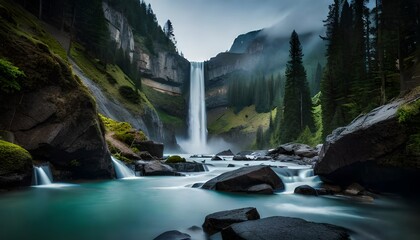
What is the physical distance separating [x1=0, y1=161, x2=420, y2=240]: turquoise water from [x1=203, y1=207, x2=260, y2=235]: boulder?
13.6 inches

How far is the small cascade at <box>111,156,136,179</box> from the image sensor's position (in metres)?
16.5

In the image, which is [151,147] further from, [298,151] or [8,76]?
[298,151]

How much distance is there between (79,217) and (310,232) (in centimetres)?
592

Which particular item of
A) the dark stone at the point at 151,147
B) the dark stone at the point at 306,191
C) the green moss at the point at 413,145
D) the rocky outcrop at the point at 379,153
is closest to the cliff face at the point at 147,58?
the dark stone at the point at 151,147

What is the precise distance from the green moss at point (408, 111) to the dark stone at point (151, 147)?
20.7 metres

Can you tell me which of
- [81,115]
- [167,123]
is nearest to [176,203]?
[81,115]

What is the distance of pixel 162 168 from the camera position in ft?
58.4

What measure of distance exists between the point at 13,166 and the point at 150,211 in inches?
233

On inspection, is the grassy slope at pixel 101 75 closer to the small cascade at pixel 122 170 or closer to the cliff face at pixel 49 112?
the small cascade at pixel 122 170

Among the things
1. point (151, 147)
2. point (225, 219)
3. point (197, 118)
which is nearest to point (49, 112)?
point (225, 219)

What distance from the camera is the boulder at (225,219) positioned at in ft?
19.4

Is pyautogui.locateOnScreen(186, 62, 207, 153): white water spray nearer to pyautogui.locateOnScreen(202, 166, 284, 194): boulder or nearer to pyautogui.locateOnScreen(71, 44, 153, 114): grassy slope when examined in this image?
pyautogui.locateOnScreen(71, 44, 153, 114): grassy slope

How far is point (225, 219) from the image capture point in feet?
19.7

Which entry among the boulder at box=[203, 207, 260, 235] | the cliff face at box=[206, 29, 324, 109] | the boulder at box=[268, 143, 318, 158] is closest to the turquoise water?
the boulder at box=[203, 207, 260, 235]
